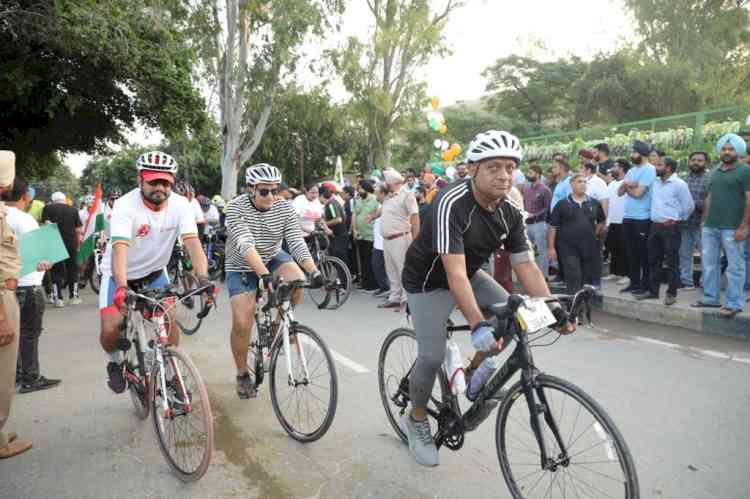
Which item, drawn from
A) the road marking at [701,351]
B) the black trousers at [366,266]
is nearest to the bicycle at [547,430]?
the road marking at [701,351]

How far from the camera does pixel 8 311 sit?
4.12 meters

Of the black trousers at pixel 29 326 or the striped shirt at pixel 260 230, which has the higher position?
the striped shirt at pixel 260 230

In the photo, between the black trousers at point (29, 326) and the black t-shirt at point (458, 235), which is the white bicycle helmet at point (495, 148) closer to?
the black t-shirt at point (458, 235)

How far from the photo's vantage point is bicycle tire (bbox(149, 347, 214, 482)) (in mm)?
3373

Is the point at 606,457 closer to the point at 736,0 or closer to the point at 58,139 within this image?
the point at 58,139

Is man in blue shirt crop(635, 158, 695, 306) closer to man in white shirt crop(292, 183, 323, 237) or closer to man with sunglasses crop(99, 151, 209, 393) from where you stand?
man in white shirt crop(292, 183, 323, 237)

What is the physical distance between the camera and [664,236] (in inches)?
309

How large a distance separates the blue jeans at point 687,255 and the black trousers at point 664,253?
0.77 meters

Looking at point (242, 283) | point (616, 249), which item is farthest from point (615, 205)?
point (242, 283)

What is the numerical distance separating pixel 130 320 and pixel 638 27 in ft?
138

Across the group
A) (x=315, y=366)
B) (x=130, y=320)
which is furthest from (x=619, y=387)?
(x=130, y=320)

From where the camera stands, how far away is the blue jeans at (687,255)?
8664 mm

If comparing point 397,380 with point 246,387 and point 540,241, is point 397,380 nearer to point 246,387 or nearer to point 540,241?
point 246,387

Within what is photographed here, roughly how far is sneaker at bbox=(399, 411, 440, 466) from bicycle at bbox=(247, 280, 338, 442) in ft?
1.84
